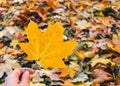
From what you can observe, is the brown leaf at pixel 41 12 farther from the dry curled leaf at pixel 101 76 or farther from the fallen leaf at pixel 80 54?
the dry curled leaf at pixel 101 76

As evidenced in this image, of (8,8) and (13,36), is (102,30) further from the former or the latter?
(8,8)

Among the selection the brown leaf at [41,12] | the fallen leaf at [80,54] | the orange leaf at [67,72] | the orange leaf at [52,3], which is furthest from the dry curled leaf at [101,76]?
the orange leaf at [52,3]

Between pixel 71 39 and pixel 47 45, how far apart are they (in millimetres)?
1404

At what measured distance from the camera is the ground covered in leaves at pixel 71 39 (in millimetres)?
1744

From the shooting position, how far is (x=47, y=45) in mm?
939

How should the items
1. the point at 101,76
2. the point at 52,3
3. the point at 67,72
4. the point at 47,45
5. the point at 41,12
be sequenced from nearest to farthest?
the point at 47,45
the point at 101,76
the point at 67,72
the point at 41,12
the point at 52,3

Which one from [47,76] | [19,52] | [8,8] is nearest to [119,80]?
[47,76]

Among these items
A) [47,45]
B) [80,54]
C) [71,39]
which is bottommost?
[47,45]

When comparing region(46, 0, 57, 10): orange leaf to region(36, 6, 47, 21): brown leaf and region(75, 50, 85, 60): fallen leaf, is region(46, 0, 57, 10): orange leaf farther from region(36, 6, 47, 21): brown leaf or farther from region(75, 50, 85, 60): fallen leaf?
region(75, 50, 85, 60): fallen leaf

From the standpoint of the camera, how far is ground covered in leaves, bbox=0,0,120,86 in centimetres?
174

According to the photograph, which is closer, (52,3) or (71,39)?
(71,39)

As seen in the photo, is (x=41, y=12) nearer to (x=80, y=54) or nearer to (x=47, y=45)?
(x=80, y=54)

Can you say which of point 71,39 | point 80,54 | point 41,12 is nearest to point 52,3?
point 41,12

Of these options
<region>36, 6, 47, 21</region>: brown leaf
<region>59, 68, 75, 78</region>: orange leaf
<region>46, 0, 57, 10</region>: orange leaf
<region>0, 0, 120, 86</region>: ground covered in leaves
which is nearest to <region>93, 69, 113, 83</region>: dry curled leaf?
<region>0, 0, 120, 86</region>: ground covered in leaves
